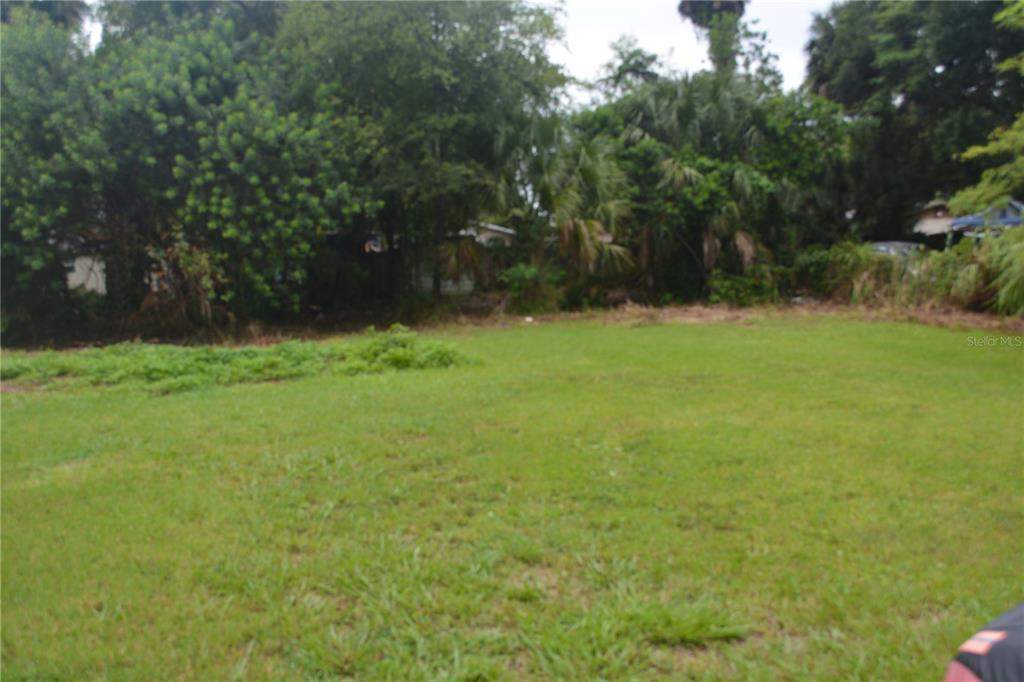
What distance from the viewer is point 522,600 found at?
2746mm

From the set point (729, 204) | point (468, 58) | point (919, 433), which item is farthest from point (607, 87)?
point (919, 433)

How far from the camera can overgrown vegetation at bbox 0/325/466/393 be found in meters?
7.73

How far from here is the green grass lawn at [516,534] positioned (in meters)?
2.41

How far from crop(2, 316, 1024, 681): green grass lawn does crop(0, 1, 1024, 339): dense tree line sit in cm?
654

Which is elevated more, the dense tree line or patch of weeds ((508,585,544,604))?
the dense tree line

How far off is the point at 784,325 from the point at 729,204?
4776 millimetres

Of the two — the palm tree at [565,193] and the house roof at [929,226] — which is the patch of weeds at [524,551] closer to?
the palm tree at [565,193]

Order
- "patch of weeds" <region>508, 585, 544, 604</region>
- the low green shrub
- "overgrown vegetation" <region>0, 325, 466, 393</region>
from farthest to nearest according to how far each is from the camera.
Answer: the low green shrub
"overgrown vegetation" <region>0, 325, 466, 393</region>
"patch of weeds" <region>508, 585, 544, 604</region>

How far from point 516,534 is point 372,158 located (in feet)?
38.0

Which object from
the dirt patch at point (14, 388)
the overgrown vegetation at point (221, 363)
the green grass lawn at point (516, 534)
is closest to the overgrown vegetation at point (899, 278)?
the green grass lawn at point (516, 534)

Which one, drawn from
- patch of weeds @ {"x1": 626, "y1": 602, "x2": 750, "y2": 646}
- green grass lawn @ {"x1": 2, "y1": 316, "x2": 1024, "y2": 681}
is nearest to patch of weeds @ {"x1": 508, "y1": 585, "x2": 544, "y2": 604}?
green grass lawn @ {"x1": 2, "y1": 316, "x2": 1024, "y2": 681}

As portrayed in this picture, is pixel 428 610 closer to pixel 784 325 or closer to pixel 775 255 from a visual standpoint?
pixel 784 325

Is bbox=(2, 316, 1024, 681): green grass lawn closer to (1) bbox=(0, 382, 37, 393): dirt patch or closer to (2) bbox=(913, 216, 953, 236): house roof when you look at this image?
(1) bbox=(0, 382, 37, 393): dirt patch

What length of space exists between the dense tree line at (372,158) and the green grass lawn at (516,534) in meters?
6.54
